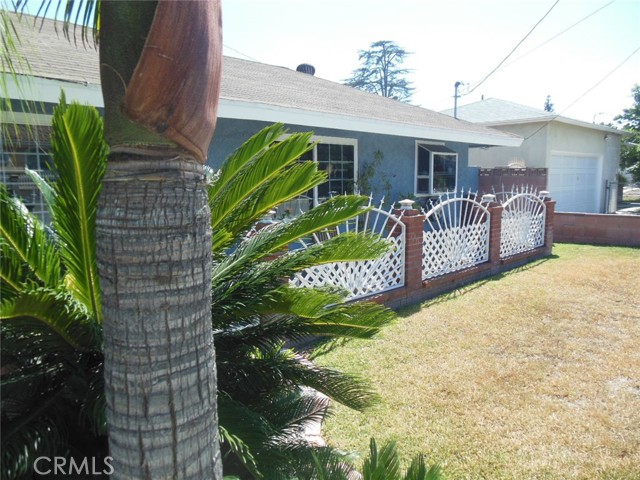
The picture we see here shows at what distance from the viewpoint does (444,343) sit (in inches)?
231

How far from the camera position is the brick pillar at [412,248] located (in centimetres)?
743

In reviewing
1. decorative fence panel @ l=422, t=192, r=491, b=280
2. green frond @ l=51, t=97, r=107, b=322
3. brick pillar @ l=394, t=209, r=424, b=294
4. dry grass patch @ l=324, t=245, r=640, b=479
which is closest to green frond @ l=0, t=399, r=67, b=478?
green frond @ l=51, t=97, r=107, b=322

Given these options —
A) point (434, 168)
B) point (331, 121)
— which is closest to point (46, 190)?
point (331, 121)

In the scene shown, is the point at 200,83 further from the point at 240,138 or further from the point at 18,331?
the point at 240,138

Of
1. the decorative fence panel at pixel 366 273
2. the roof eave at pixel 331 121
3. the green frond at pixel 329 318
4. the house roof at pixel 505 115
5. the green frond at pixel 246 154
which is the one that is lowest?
the decorative fence panel at pixel 366 273

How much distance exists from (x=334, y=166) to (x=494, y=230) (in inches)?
147

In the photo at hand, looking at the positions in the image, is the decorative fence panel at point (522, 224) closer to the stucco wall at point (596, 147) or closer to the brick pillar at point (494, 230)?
the brick pillar at point (494, 230)

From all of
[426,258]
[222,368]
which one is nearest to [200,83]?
[222,368]

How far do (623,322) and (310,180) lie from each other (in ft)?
19.8

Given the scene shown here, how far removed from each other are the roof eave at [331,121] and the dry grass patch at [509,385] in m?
3.63

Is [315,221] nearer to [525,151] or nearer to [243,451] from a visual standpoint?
[243,451]

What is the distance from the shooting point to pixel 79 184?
7.13 feet

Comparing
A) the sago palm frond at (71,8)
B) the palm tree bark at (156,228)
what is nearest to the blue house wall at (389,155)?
the sago palm frond at (71,8)

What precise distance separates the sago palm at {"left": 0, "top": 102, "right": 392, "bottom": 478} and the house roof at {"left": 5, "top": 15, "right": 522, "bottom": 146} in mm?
2105
